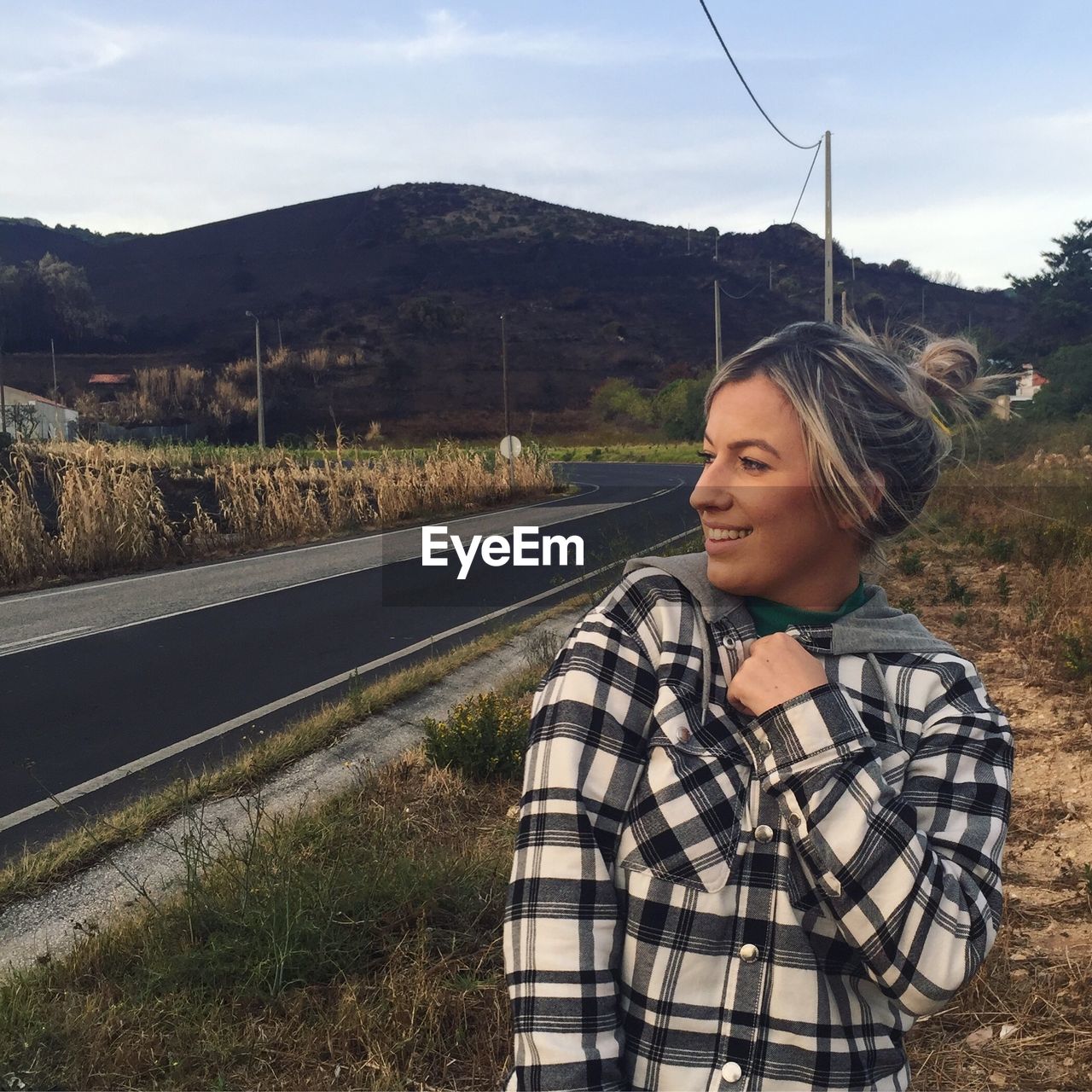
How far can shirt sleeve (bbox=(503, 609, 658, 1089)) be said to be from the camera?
132 centimetres

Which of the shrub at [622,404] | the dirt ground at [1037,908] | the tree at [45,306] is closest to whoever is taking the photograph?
the dirt ground at [1037,908]

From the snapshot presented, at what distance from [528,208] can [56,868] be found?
455 ft

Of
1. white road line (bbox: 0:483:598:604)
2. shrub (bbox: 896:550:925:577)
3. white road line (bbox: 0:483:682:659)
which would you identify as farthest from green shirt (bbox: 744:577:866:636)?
white road line (bbox: 0:483:598:604)

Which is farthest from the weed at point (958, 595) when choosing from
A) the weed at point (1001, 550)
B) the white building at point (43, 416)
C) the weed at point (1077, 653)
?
the white building at point (43, 416)

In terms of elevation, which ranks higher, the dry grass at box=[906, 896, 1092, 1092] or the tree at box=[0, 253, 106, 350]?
the tree at box=[0, 253, 106, 350]

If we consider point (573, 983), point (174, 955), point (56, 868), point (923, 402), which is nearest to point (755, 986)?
point (573, 983)

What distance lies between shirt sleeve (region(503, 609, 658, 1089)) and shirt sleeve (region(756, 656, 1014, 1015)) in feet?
0.67

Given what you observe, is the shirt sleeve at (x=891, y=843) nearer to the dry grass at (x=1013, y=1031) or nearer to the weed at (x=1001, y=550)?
the dry grass at (x=1013, y=1031)

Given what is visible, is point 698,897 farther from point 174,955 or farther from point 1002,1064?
point 174,955

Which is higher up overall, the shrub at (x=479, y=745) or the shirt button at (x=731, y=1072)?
the shirt button at (x=731, y=1072)

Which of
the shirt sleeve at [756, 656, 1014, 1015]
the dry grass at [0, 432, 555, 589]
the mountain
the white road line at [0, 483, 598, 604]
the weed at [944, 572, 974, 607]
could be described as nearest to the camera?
the shirt sleeve at [756, 656, 1014, 1015]

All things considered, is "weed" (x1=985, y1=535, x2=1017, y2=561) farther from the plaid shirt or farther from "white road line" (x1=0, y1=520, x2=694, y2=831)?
the plaid shirt

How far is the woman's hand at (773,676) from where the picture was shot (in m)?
1.38

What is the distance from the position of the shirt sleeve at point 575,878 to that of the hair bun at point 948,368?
710mm
